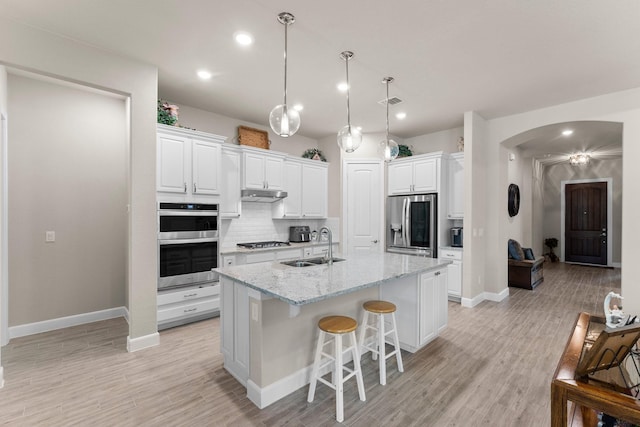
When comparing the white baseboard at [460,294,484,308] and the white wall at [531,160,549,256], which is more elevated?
the white wall at [531,160,549,256]

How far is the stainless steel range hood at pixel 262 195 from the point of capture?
4.59 m

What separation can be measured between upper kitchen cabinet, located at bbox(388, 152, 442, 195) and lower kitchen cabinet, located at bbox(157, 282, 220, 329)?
3442mm

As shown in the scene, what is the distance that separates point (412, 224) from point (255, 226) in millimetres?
2673

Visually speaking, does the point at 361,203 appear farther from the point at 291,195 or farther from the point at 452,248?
the point at 452,248

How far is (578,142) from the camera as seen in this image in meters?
6.28

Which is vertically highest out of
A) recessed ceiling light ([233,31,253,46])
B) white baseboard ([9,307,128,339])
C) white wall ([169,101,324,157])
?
recessed ceiling light ([233,31,253,46])

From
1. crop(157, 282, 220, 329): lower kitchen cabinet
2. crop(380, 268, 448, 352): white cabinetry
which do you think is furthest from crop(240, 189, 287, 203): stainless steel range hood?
crop(380, 268, 448, 352): white cabinetry

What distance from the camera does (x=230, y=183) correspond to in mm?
4410

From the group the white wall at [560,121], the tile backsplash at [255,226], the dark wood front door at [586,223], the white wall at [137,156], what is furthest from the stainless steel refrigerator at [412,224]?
the dark wood front door at [586,223]

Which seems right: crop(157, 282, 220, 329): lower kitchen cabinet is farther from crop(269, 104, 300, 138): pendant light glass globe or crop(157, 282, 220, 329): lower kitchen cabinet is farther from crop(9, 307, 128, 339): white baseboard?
crop(269, 104, 300, 138): pendant light glass globe

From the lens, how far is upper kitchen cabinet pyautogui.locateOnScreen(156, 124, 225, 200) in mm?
3543

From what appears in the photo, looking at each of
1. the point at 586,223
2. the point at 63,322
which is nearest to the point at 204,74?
the point at 63,322

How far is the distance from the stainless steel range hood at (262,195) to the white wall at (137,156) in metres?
1.58

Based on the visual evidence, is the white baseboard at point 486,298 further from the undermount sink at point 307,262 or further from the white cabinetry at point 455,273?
the undermount sink at point 307,262
